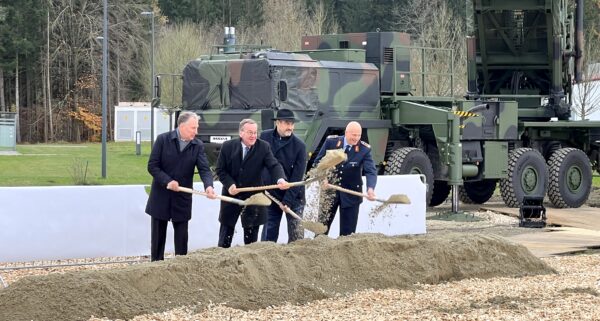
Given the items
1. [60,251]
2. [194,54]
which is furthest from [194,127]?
→ [194,54]

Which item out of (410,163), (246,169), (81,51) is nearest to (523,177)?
(410,163)

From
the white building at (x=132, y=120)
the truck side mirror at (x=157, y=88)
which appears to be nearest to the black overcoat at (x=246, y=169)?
the truck side mirror at (x=157, y=88)

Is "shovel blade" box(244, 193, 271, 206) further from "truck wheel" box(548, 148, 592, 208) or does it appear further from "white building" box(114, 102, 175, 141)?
"white building" box(114, 102, 175, 141)

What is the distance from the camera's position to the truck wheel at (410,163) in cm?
2302

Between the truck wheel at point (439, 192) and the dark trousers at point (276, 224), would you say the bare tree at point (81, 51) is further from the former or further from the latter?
the dark trousers at point (276, 224)

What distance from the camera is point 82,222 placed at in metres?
14.4

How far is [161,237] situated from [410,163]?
37.5ft

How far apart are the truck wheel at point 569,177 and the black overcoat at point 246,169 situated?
13.3 meters

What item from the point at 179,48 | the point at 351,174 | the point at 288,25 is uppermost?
the point at 288,25

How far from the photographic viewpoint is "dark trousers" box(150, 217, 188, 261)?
1222cm

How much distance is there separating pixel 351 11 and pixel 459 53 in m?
42.7

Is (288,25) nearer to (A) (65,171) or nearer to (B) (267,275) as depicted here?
(A) (65,171)

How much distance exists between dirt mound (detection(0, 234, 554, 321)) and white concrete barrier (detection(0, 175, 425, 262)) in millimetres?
2727

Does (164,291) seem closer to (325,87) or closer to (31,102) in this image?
(325,87)
